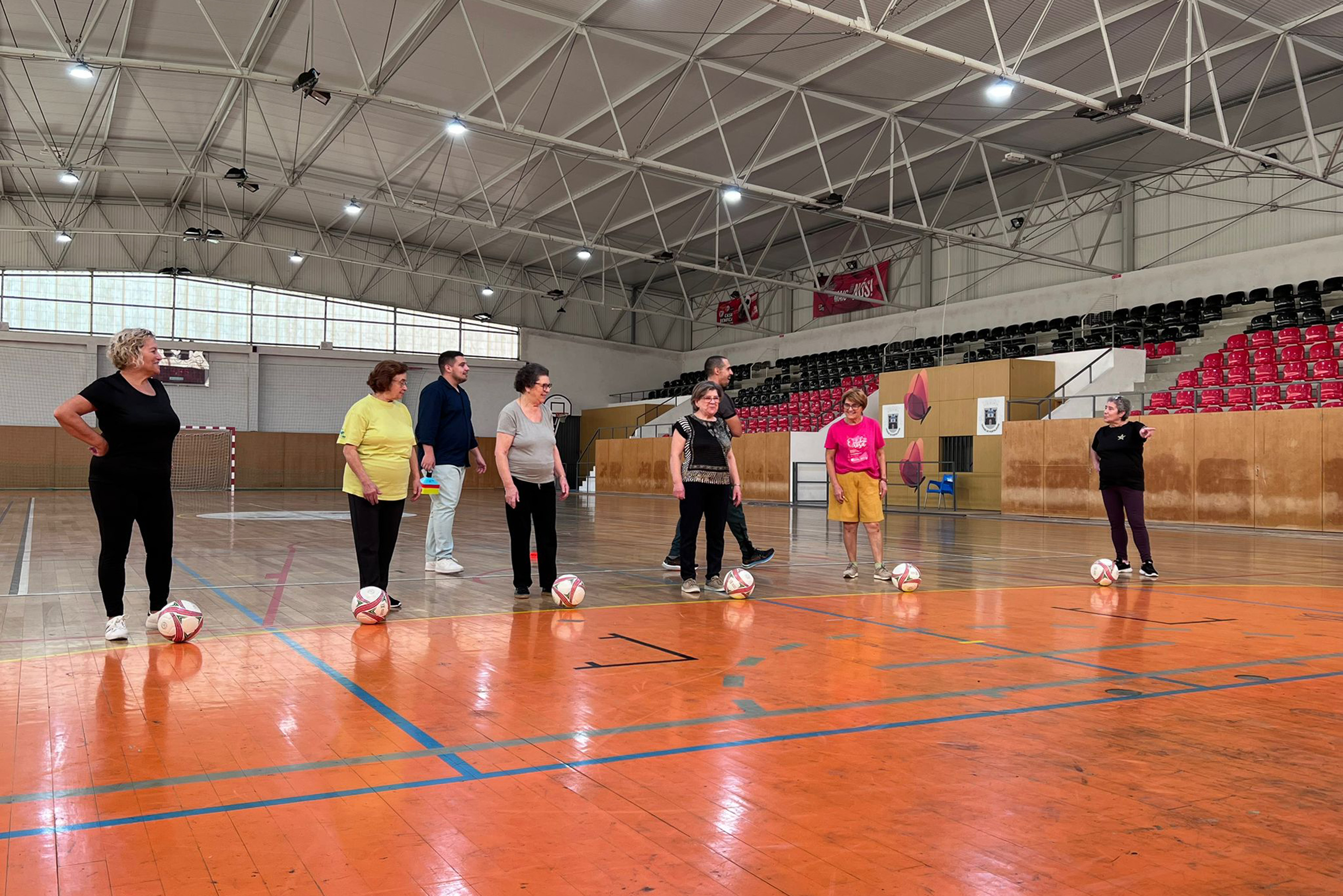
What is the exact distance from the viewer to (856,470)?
26.8 feet

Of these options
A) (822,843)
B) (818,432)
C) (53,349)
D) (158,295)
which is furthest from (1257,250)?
(53,349)

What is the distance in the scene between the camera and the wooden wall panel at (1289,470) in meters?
16.0

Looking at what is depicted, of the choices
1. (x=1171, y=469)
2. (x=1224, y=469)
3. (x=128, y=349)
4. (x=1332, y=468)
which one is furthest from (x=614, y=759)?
(x=1171, y=469)

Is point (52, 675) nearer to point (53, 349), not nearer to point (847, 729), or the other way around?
point (847, 729)

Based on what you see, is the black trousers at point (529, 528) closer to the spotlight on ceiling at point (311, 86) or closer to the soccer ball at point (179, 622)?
the soccer ball at point (179, 622)

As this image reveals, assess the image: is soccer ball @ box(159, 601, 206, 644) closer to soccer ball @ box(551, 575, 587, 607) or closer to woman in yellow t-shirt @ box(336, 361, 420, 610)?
woman in yellow t-shirt @ box(336, 361, 420, 610)

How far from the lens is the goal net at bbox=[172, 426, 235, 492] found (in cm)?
3269

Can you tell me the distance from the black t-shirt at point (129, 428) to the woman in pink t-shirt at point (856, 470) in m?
4.78

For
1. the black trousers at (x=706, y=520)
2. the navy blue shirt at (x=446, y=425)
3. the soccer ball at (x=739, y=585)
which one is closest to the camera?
the soccer ball at (x=739, y=585)

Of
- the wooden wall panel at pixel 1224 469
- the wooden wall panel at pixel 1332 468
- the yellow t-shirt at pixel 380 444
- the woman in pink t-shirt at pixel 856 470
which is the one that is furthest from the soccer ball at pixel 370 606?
the wooden wall panel at pixel 1224 469

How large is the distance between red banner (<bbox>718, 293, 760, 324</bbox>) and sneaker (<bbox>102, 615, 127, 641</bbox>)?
33.1 metres

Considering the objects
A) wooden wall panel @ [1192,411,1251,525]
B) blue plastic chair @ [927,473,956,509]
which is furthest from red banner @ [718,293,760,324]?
wooden wall panel @ [1192,411,1251,525]

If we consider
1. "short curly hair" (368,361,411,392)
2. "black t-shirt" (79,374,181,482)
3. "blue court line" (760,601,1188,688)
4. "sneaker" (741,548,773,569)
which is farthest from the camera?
"sneaker" (741,548,773,569)

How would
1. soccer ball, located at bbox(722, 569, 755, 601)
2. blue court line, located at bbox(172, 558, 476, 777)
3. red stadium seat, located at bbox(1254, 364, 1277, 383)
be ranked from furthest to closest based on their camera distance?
red stadium seat, located at bbox(1254, 364, 1277, 383) < soccer ball, located at bbox(722, 569, 755, 601) < blue court line, located at bbox(172, 558, 476, 777)
